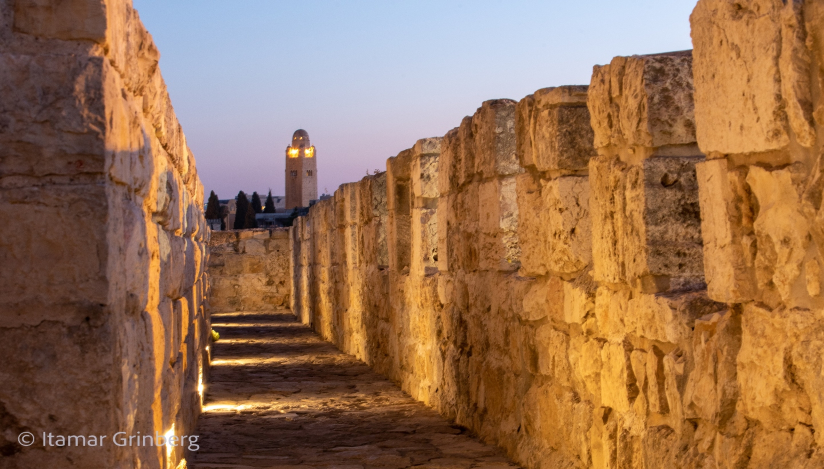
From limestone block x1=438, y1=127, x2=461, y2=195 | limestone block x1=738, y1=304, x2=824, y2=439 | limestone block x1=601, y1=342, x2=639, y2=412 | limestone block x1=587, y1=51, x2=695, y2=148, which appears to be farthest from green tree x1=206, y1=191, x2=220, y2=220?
limestone block x1=738, y1=304, x2=824, y2=439

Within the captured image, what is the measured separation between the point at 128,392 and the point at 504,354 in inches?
120

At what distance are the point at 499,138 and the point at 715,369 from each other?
8.78ft

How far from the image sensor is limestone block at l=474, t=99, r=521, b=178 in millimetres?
5266

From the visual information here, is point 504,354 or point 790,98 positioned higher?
point 790,98

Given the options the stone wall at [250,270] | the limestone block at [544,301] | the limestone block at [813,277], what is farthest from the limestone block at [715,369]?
the stone wall at [250,270]

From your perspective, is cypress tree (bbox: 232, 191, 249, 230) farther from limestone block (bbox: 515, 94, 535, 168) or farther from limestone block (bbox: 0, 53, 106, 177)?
limestone block (bbox: 0, 53, 106, 177)

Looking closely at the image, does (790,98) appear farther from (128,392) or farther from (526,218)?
(526,218)

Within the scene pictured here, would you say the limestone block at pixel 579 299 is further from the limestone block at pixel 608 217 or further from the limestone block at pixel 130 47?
the limestone block at pixel 130 47

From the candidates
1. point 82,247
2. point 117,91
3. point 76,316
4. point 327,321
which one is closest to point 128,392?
point 76,316

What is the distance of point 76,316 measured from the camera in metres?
2.38

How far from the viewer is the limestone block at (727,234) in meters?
2.62

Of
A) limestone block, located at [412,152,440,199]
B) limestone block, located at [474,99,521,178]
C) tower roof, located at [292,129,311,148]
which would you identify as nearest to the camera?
limestone block, located at [474,99,521,178]

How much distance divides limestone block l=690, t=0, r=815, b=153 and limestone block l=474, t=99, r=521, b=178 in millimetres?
2420

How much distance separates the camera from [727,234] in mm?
2689
